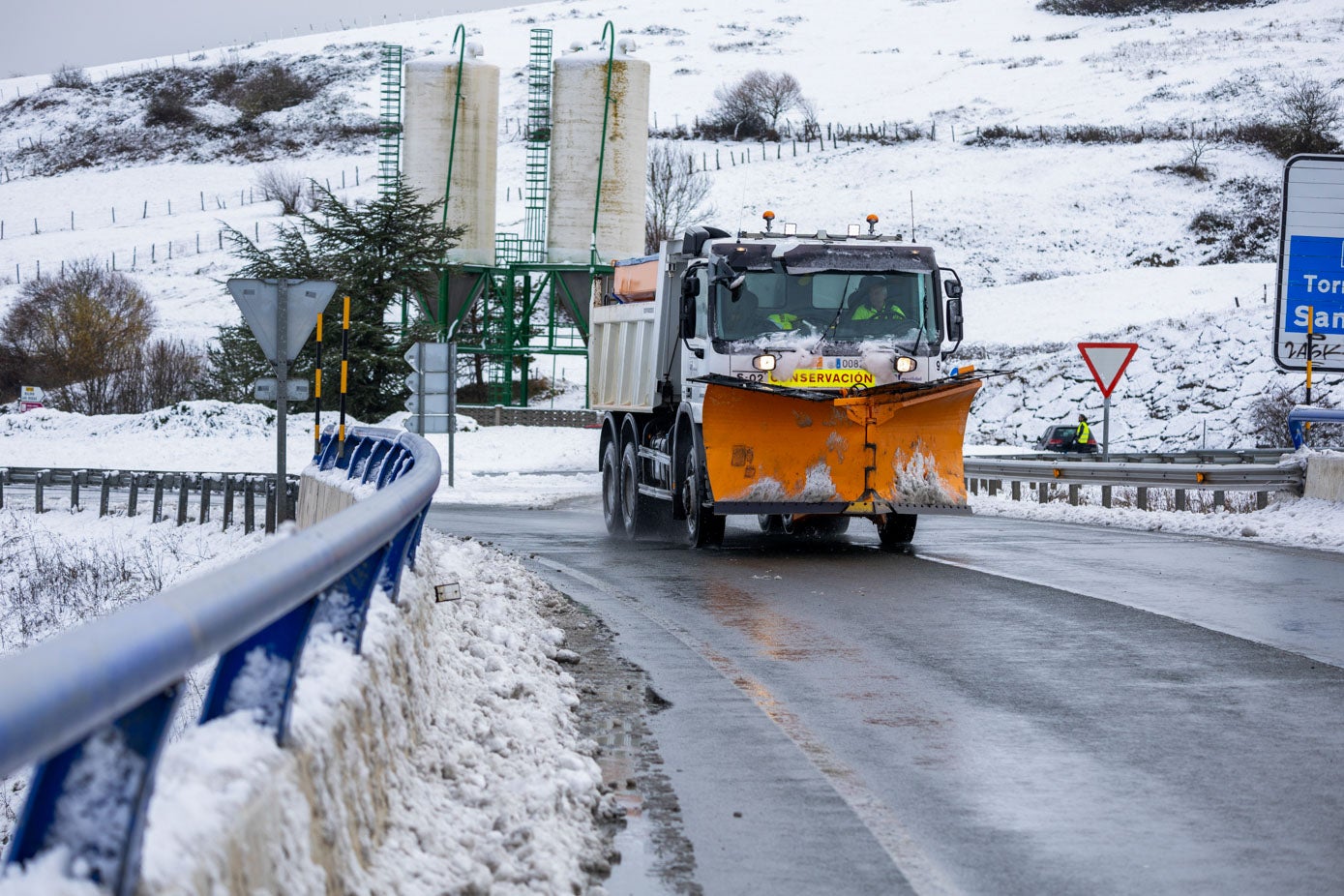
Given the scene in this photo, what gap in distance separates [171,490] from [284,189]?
6843cm

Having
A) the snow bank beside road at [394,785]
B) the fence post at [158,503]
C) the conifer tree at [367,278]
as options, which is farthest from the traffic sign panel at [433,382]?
the snow bank beside road at [394,785]

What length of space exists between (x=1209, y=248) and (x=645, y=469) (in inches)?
2361

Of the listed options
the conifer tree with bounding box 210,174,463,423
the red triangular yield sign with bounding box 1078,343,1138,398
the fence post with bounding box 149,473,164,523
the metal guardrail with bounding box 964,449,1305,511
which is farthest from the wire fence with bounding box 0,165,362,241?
the red triangular yield sign with bounding box 1078,343,1138,398

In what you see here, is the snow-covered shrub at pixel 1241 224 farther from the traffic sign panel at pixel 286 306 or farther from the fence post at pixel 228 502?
the traffic sign panel at pixel 286 306

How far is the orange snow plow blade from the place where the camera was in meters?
16.4

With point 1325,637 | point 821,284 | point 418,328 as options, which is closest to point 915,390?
point 821,284

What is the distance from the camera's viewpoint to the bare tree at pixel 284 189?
93.4 metres

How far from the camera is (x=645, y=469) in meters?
19.6

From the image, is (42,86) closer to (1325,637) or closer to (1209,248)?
(1209,248)

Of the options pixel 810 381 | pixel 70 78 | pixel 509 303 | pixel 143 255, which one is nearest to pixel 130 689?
pixel 810 381

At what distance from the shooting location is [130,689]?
8.33ft

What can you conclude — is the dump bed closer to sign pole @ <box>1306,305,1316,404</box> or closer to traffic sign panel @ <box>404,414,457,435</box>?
sign pole @ <box>1306,305,1316,404</box>

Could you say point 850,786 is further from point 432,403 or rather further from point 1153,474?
point 432,403

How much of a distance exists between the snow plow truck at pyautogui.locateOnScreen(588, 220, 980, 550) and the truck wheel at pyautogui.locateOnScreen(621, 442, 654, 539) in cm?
138
